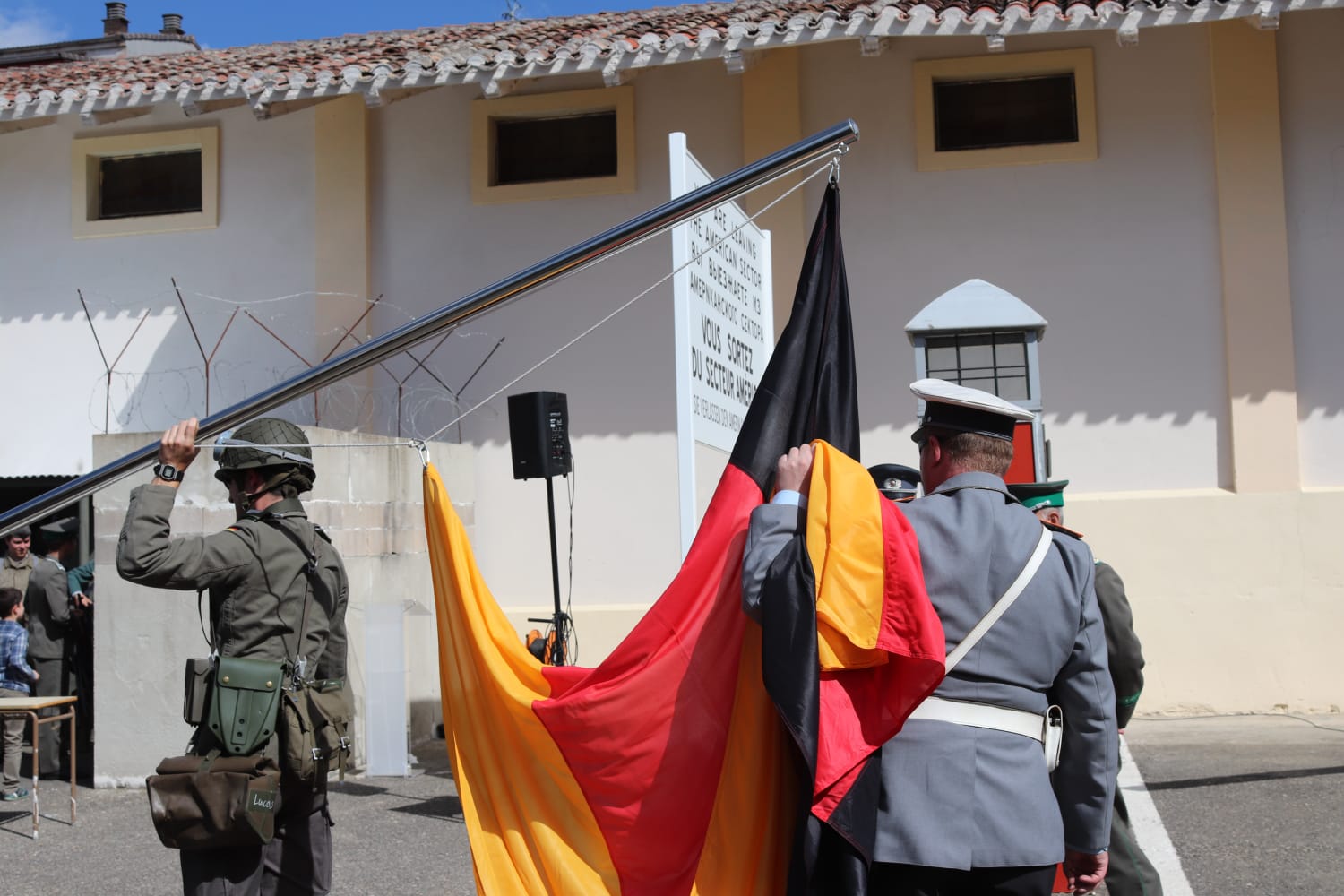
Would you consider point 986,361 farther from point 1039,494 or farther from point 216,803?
point 216,803

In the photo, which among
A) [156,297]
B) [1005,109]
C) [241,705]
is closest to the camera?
[241,705]

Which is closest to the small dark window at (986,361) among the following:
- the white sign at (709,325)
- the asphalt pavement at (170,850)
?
the white sign at (709,325)

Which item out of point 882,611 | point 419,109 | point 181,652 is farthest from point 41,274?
point 882,611

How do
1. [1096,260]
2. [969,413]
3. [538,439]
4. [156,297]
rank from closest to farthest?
[969,413] < [538,439] < [1096,260] < [156,297]

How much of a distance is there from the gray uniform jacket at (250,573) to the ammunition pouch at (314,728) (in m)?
0.10

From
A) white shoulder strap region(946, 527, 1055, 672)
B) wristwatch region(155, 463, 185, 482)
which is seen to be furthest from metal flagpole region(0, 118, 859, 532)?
white shoulder strap region(946, 527, 1055, 672)

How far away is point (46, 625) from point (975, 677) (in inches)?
322

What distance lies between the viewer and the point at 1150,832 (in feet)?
21.3

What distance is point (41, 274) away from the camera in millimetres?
11844

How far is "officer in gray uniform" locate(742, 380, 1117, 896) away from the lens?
2760mm

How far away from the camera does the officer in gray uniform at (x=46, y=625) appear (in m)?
9.17

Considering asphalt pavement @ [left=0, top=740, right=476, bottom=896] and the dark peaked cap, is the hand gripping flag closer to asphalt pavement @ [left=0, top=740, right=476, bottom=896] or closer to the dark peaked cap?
the dark peaked cap

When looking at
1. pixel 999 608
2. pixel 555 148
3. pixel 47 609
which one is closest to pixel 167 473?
pixel 999 608

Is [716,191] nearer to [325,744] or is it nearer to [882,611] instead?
[882,611]
